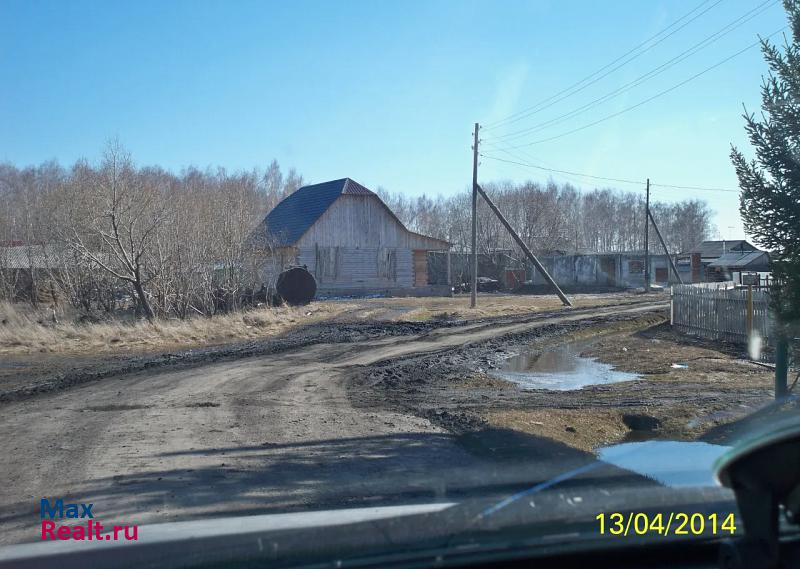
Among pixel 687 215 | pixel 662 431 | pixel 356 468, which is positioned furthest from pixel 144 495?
pixel 687 215

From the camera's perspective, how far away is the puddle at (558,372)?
13.9 m

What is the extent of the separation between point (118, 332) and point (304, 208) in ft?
79.9

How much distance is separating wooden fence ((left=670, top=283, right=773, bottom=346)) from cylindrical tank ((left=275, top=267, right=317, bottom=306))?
14.8 m

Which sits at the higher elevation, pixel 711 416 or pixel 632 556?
pixel 632 556

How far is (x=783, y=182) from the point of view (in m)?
8.38

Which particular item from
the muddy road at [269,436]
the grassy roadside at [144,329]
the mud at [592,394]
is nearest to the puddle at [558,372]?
the mud at [592,394]

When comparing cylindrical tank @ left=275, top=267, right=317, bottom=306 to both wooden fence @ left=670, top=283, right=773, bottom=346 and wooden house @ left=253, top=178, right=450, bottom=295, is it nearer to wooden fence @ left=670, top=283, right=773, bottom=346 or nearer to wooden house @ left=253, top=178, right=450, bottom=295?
wooden house @ left=253, top=178, right=450, bottom=295

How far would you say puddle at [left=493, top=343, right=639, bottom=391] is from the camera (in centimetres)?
1388

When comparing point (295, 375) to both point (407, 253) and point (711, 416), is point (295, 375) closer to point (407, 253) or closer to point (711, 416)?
point (711, 416)

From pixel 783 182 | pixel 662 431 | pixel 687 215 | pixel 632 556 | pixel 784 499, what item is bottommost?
pixel 662 431

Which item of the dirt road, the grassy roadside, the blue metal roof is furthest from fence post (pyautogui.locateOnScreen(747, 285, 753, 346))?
the blue metal roof

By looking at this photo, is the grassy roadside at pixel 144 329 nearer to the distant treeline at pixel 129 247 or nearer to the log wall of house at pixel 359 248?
the distant treeline at pixel 129 247

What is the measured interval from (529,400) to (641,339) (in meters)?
11.2

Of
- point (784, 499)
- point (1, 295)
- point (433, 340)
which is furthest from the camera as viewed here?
point (1, 295)
